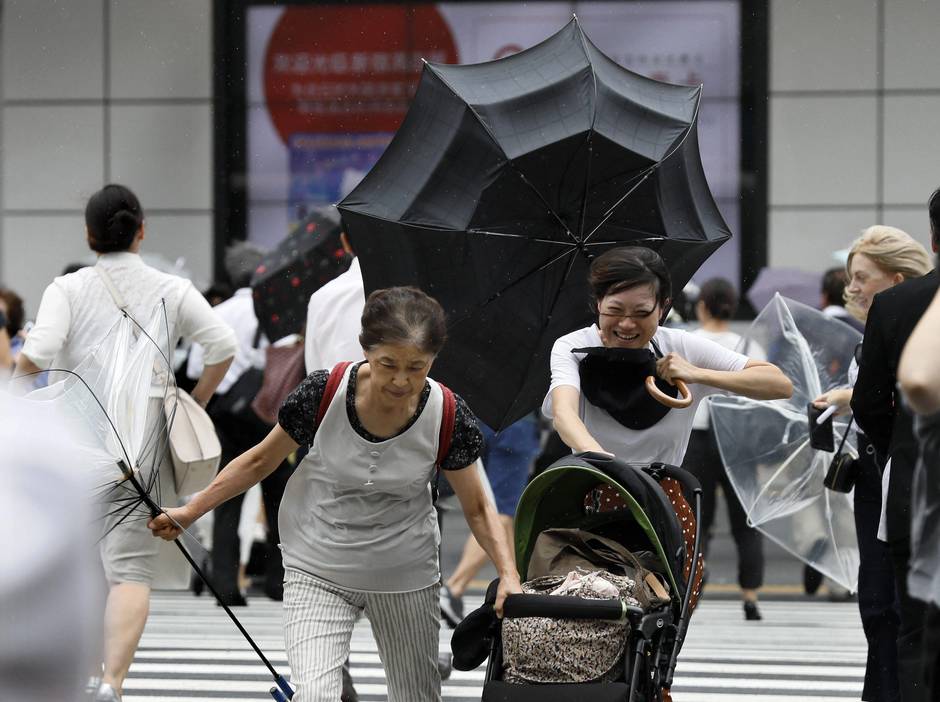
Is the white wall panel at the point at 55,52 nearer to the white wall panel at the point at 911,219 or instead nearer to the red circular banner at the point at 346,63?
the red circular banner at the point at 346,63

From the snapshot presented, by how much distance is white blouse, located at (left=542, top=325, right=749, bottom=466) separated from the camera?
5.34m

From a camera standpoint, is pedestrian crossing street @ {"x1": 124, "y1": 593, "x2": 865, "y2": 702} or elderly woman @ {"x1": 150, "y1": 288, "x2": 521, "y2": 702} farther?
pedestrian crossing street @ {"x1": 124, "y1": 593, "x2": 865, "y2": 702}

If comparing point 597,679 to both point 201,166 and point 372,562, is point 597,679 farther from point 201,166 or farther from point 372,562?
point 201,166

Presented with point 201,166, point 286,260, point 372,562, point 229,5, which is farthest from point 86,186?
point 372,562

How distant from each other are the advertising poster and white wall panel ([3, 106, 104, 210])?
5.51 feet

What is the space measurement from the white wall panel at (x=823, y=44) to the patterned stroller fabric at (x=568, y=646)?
1380 centimetres

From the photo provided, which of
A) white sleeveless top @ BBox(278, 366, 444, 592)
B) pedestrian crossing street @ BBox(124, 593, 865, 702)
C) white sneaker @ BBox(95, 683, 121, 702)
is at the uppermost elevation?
white sleeveless top @ BBox(278, 366, 444, 592)

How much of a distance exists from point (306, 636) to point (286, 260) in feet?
14.9

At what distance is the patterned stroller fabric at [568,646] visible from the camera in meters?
4.29

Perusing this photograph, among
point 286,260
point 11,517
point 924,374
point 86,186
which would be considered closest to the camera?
point 11,517

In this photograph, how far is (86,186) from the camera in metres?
17.7

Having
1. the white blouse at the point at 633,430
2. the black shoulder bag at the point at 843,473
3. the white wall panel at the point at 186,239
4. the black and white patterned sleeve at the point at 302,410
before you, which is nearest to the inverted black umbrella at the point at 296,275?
the black shoulder bag at the point at 843,473

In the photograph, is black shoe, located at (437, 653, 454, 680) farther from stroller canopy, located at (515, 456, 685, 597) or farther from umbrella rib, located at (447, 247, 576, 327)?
stroller canopy, located at (515, 456, 685, 597)

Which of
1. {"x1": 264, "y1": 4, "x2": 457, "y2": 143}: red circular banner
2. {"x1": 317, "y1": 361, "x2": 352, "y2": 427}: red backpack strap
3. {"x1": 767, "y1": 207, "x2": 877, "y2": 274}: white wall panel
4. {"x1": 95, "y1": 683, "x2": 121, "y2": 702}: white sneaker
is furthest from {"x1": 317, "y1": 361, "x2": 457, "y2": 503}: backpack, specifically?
{"x1": 264, "y1": 4, "x2": 457, "y2": 143}: red circular banner
